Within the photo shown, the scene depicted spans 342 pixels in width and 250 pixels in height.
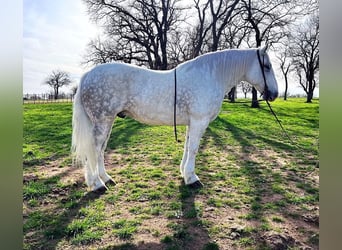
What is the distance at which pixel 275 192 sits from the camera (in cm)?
328

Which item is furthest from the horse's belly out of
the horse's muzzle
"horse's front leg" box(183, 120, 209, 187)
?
the horse's muzzle

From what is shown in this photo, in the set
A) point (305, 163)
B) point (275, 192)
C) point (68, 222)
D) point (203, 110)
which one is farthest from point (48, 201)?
point (305, 163)

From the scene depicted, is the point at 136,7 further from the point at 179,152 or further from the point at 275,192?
the point at 275,192

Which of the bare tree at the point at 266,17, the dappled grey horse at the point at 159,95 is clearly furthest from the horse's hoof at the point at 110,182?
the bare tree at the point at 266,17

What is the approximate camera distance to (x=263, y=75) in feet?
11.1

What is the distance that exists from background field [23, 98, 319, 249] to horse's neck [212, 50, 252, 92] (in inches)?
60.5

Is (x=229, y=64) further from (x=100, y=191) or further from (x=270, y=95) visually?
(x=100, y=191)

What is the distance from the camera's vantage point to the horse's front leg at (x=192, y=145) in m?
3.37

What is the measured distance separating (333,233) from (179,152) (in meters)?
4.60

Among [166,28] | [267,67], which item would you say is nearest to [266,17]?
[166,28]

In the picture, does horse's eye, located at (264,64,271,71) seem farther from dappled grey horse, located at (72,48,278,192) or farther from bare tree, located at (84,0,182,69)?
bare tree, located at (84,0,182,69)

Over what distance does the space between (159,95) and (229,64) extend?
42.1 inches

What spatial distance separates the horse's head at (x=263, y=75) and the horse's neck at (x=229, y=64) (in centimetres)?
10

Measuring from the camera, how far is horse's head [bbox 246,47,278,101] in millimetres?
3342
